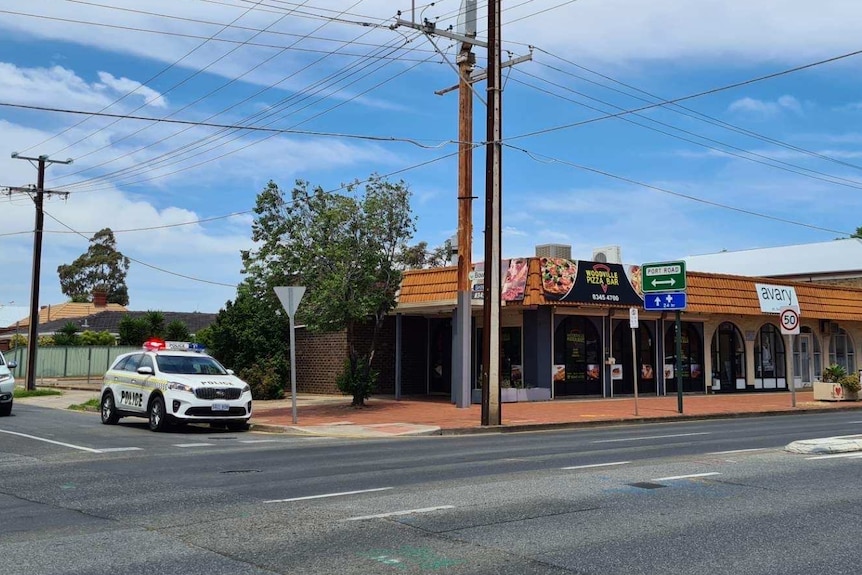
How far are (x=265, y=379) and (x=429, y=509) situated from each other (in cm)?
2073

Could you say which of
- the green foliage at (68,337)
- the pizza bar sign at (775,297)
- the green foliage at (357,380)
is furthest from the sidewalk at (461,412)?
the green foliage at (68,337)

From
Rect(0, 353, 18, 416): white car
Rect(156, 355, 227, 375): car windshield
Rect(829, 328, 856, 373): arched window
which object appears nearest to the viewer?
Rect(156, 355, 227, 375): car windshield

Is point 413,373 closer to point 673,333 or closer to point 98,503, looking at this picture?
point 673,333

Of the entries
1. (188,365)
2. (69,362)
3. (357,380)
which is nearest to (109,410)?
(188,365)

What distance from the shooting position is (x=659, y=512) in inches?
311

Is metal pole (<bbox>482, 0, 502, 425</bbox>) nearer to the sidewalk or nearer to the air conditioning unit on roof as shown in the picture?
the sidewalk

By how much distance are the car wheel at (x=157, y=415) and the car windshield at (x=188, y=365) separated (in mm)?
690

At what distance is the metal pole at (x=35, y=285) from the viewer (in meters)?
34.5

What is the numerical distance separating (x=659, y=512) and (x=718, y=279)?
80.2 feet

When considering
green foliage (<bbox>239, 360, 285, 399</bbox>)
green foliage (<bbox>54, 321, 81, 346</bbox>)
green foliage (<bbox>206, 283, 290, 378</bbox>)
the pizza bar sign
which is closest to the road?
green foliage (<bbox>239, 360, 285, 399</bbox>)

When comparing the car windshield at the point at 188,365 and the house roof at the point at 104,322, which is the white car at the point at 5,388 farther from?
the house roof at the point at 104,322

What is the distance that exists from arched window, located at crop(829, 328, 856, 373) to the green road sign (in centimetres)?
1807

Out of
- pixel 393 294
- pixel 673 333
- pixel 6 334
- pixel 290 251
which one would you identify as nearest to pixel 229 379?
pixel 290 251

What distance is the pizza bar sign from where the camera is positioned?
1262 inches
